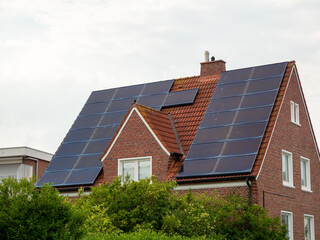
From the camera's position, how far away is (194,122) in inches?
1125

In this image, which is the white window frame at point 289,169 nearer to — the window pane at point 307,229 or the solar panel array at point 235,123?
the window pane at point 307,229

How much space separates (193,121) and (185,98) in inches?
75.8

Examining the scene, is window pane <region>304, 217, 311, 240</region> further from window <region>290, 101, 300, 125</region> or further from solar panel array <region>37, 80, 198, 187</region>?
solar panel array <region>37, 80, 198, 187</region>

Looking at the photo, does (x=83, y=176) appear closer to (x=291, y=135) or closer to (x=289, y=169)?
(x=289, y=169)

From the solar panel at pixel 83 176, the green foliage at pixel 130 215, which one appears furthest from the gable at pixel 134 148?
the green foliage at pixel 130 215

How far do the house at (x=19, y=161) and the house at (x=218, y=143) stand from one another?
8.64 m

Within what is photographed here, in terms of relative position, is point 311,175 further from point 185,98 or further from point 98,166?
point 98,166

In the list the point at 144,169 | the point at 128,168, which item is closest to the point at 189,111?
the point at 144,169

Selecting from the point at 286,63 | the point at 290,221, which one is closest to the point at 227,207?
the point at 290,221

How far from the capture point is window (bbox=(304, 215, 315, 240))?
2814cm

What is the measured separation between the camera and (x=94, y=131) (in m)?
31.0

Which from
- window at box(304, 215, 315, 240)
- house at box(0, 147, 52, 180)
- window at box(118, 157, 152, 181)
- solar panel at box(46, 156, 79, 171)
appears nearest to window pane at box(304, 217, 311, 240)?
window at box(304, 215, 315, 240)

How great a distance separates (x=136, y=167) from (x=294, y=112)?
8.11m

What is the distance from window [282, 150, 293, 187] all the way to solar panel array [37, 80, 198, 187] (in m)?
5.41
